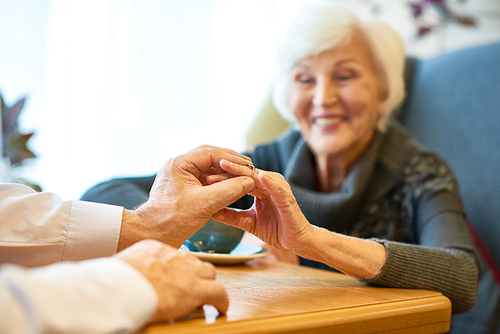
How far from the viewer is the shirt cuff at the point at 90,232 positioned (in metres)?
0.58

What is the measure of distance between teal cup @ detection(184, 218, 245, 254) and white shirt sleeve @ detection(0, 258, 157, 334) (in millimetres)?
440

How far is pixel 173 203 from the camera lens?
603 mm

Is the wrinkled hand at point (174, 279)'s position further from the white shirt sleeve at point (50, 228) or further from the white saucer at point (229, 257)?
the white saucer at point (229, 257)

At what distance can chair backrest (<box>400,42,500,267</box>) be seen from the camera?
1430mm

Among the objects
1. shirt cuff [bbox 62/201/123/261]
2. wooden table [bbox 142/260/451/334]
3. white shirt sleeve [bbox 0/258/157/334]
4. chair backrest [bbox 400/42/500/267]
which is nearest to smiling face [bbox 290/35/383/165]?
chair backrest [bbox 400/42/500/267]

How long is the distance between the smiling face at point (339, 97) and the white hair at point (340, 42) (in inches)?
1.0

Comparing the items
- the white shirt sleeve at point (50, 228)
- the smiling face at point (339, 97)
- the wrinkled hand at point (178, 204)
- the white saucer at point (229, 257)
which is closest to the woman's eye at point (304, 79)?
the smiling face at point (339, 97)

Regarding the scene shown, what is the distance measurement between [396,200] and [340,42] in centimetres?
50

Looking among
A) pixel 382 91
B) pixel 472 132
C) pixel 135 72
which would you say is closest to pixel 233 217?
pixel 382 91

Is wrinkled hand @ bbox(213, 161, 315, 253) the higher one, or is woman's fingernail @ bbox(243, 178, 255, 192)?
woman's fingernail @ bbox(243, 178, 255, 192)

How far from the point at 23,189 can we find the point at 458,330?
55.0 inches

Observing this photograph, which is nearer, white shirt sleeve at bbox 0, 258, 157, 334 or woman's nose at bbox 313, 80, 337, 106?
white shirt sleeve at bbox 0, 258, 157, 334

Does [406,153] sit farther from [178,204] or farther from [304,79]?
[178,204]

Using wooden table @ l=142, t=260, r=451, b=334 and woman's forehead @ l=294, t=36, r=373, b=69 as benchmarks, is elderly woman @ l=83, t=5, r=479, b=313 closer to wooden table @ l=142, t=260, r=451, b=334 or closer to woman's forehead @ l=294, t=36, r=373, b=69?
woman's forehead @ l=294, t=36, r=373, b=69
